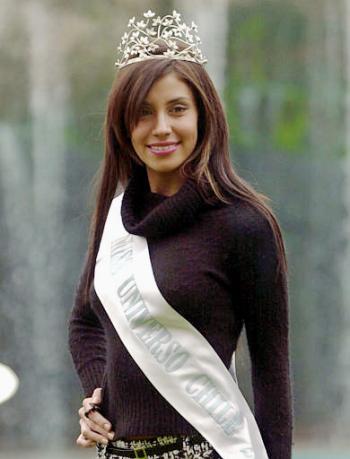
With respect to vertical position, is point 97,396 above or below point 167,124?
below

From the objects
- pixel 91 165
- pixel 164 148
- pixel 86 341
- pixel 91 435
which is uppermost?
pixel 164 148

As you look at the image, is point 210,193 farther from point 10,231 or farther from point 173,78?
point 10,231

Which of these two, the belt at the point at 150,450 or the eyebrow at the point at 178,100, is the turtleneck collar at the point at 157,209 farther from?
the belt at the point at 150,450

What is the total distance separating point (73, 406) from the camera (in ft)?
25.7

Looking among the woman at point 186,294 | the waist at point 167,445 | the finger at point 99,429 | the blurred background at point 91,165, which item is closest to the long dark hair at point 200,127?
the woman at point 186,294

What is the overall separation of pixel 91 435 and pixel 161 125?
585 mm

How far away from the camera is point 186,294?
2.69 meters

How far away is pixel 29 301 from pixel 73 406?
58cm

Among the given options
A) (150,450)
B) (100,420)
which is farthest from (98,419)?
(150,450)

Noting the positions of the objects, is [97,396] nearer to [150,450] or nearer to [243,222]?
[150,450]

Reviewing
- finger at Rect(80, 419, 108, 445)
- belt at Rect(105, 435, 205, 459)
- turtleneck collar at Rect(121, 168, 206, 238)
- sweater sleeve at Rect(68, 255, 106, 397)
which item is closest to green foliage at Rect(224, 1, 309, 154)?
sweater sleeve at Rect(68, 255, 106, 397)

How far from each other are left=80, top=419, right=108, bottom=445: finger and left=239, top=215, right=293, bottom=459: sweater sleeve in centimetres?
29

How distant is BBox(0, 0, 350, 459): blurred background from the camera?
780cm

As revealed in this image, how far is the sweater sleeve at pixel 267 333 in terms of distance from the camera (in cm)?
270
